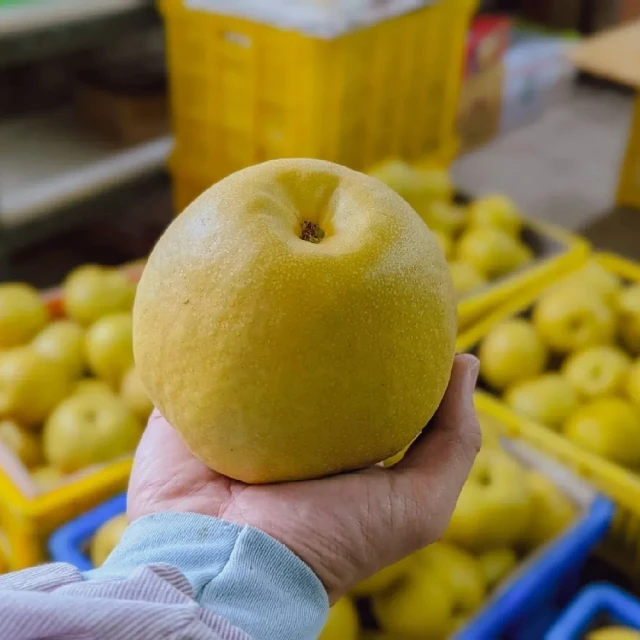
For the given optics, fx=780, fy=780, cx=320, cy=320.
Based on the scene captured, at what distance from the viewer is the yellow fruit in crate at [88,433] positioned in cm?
115

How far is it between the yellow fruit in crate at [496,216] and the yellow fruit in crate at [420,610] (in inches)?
34.9

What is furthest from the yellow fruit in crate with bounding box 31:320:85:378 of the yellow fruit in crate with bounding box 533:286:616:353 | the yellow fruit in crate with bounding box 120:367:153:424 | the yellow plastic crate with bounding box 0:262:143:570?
the yellow fruit in crate with bounding box 533:286:616:353

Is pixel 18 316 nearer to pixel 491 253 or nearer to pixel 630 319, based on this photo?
pixel 491 253

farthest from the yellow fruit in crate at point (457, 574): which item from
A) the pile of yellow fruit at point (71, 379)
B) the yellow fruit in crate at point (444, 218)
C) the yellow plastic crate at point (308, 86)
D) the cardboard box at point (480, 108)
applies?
the cardboard box at point (480, 108)

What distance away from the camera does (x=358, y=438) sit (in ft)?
1.87

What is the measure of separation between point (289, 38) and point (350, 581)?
1260 millimetres

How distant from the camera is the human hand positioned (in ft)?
1.95

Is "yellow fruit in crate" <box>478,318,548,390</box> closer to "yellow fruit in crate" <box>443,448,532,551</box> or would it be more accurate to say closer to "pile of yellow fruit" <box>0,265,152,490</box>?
"yellow fruit in crate" <box>443,448,532,551</box>

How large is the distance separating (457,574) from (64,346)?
0.74 m

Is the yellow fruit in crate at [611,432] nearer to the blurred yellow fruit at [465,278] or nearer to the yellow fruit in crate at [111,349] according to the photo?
the blurred yellow fruit at [465,278]

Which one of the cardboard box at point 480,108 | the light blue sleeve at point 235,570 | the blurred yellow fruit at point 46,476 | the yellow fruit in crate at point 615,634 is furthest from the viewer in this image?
the cardboard box at point 480,108

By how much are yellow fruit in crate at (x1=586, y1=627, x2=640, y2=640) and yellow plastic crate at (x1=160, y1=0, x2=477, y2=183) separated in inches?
43.3

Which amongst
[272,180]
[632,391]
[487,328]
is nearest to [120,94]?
[487,328]

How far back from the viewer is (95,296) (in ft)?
4.62
